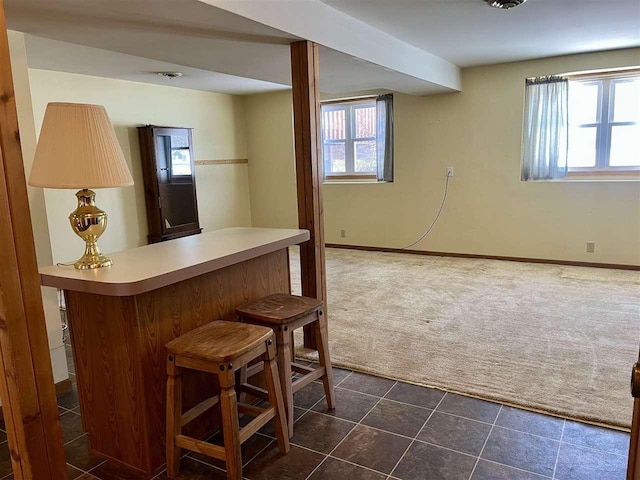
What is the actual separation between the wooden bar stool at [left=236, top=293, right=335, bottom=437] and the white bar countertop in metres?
0.27

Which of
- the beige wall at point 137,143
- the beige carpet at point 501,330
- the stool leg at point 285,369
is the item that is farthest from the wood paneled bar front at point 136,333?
the beige wall at point 137,143

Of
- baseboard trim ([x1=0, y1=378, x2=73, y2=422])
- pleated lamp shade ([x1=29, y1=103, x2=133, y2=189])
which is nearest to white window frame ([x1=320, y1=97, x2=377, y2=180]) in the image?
baseboard trim ([x1=0, y1=378, x2=73, y2=422])

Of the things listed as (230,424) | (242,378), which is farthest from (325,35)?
(230,424)

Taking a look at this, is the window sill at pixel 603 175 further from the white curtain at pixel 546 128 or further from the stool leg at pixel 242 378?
the stool leg at pixel 242 378

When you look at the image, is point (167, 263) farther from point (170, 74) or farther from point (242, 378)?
point (170, 74)

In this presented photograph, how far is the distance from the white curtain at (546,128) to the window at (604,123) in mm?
109

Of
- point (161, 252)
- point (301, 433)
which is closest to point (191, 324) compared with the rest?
point (161, 252)

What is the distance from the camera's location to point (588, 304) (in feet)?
12.8

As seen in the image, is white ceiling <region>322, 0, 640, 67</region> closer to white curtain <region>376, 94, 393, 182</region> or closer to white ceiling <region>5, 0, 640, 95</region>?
white ceiling <region>5, 0, 640, 95</region>

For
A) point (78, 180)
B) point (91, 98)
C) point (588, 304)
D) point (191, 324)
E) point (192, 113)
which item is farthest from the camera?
point (192, 113)

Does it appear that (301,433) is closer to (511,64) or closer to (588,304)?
(588,304)

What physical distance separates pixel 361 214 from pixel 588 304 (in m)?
3.20

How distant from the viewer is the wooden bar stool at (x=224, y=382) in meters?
1.78

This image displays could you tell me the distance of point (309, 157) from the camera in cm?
288
